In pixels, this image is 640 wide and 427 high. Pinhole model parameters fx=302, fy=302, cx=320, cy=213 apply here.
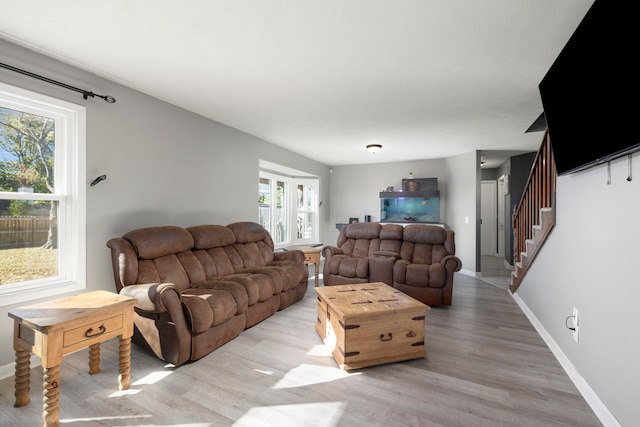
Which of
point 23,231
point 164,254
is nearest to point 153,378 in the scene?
point 164,254

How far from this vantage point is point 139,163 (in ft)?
9.75

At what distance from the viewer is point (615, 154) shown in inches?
57.0

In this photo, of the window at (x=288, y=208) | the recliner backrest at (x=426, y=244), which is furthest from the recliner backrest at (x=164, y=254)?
the recliner backrest at (x=426, y=244)

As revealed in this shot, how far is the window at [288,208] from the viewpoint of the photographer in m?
5.67

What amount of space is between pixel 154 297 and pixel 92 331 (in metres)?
0.41

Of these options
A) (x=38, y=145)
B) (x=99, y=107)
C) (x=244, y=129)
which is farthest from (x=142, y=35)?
(x=244, y=129)

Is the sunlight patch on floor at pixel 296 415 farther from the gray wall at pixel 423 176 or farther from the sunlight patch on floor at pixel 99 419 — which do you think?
the gray wall at pixel 423 176

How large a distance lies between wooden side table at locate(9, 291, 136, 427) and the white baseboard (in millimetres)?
2794

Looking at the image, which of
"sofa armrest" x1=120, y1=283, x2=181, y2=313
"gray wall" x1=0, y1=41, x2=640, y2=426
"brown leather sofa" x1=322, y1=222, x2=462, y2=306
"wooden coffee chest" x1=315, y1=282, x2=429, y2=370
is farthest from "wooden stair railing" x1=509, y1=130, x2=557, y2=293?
"sofa armrest" x1=120, y1=283, x2=181, y2=313

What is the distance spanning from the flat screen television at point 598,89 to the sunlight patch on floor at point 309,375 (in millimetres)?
2014

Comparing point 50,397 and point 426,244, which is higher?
point 426,244

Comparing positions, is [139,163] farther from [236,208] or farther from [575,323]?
[575,323]

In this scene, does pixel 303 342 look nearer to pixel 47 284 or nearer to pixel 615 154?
pixel 47 284

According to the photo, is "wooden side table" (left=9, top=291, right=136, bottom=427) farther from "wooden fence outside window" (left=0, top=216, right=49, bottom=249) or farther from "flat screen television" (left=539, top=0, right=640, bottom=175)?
"flat screen television" (left=539, top=0, right=640, bottom=175)
